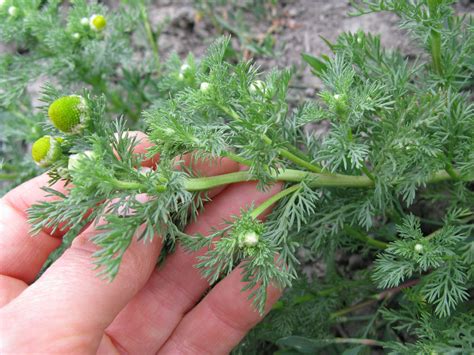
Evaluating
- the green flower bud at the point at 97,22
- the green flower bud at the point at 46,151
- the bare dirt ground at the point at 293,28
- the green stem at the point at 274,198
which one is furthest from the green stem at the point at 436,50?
the green flower bud at the point at 97,22

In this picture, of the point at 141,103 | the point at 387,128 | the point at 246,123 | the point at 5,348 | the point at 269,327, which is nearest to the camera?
the point at 5,348

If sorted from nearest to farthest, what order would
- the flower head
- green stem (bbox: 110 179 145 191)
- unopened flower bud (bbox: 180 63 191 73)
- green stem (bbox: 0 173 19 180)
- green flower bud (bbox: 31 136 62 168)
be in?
1. green stem (bbox: 110 179 145 191)
2. green flower bud (bbox: 31 136 62 168)
3. the flower head
4. unopened flower bud (bbox: 180 63 191 73)
5. green stem (bbox: 0 173 19 180)

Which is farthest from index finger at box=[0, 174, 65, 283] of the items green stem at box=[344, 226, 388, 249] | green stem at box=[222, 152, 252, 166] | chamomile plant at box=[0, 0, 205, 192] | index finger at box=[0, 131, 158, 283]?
green stem at box=[344, 226, 388, 249]

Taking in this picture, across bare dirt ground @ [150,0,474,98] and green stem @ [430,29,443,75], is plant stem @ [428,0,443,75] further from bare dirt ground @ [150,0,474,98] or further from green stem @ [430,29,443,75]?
bare dirt ground @ [150,0,474,98]

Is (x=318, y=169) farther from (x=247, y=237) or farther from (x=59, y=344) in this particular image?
(x=59, y=344)

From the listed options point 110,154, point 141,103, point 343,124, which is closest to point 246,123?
point 343,124

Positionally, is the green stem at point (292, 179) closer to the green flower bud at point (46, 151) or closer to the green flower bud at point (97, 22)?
the green flower bud at point (46, 151)

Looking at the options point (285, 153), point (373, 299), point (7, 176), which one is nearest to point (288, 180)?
point (285, 153)
